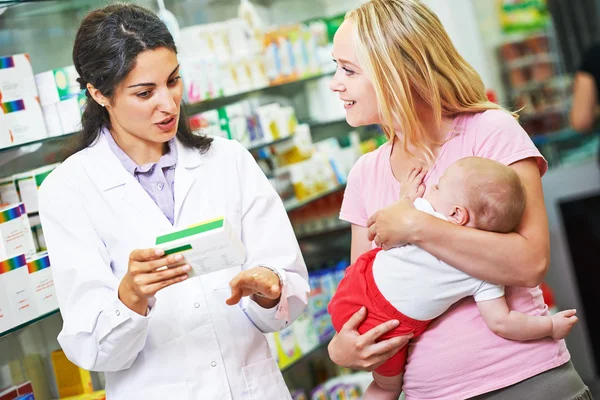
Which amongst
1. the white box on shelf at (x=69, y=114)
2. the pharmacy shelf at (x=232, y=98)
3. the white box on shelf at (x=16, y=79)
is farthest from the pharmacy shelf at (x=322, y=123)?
the white box on shelf at (x=16, y=79)

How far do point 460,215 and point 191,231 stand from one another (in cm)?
62

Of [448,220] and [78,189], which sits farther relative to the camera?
[78,189]

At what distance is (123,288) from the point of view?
1.97m

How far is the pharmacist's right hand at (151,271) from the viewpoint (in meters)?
1.86

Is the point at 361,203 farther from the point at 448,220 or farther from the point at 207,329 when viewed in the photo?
the point at 207,329

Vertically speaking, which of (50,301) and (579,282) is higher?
(50,301)

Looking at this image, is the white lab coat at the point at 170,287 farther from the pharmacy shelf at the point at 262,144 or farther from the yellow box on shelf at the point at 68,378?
the pharmacy shelf at the point at 262,144

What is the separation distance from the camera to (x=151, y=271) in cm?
188

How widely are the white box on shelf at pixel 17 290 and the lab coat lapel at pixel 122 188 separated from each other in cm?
50

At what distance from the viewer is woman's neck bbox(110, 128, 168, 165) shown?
7.44ft

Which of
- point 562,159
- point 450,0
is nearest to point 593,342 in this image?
point 562,159

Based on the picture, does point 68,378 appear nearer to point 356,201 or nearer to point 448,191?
point 356,201

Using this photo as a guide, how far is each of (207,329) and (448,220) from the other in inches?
27.7

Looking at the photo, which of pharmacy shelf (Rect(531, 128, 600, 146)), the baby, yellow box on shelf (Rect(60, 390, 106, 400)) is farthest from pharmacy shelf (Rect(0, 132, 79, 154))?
pharmacy shelf (Rect(531, 128, 600, 146))
